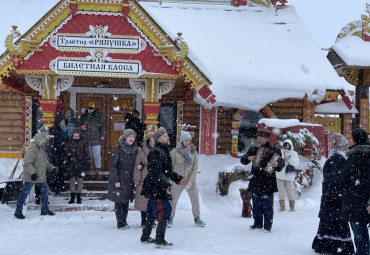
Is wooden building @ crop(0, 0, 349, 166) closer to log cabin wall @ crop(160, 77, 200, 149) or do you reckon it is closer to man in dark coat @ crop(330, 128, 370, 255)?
log cabin wall @ crop(160, 77, 200, 149)

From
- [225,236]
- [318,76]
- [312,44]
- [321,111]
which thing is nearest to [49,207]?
[225,236]

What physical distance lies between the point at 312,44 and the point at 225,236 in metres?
11.1

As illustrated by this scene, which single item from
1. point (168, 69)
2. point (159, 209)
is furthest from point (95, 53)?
point (159, 209)

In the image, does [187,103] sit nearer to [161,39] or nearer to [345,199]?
[161,39]

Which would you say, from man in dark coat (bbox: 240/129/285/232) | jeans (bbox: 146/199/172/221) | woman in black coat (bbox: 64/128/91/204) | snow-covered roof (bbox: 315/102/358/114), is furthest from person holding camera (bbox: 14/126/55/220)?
snow-covered roof (bbox: 315/102/358/114)

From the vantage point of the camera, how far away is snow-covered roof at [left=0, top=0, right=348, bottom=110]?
15398 millimetres

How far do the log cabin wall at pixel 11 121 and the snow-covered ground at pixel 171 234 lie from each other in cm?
477

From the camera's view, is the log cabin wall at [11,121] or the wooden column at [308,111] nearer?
the log cabin wall at [11,121]

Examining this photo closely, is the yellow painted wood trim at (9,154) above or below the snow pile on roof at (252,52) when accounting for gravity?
below

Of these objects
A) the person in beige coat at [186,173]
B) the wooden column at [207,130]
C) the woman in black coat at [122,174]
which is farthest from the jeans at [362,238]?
the wooden column at [207,130]

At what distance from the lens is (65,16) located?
448 inches

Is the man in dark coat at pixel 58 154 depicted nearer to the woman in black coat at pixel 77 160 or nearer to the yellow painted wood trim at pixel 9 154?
the woman in black coat at pixel 77 160

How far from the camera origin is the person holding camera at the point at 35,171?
9406 millimetres

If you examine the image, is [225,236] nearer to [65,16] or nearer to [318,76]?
[65,16]
